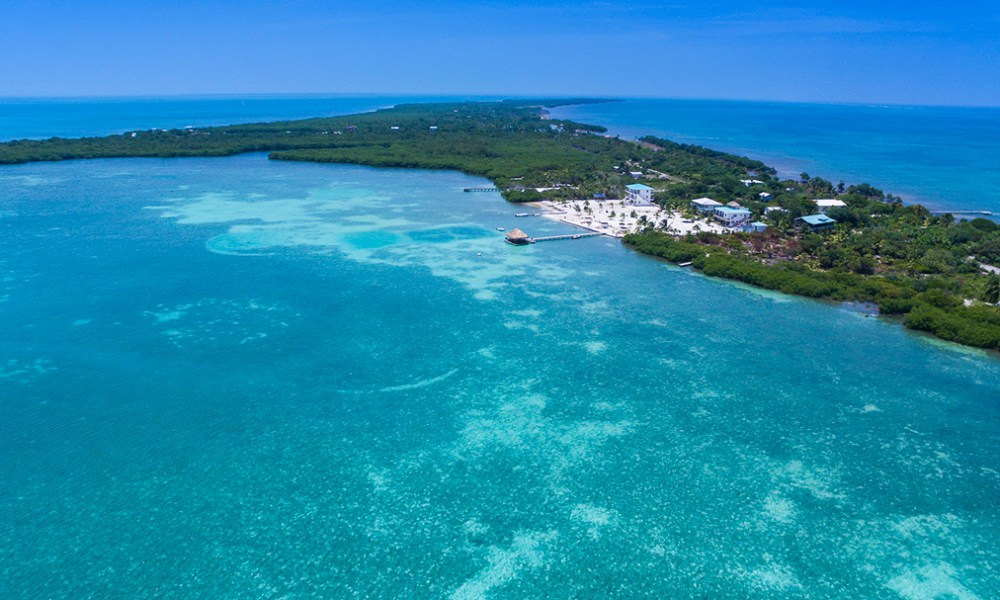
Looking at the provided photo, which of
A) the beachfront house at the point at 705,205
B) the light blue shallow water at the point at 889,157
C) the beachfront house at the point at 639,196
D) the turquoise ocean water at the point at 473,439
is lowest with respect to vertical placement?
the turquoise ocean water at the point at 473,439

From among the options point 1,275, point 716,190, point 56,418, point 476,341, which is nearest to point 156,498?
point 56,418

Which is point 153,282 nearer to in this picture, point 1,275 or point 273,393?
point 1,275

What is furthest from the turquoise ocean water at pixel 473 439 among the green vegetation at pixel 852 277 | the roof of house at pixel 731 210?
the roof of house at pixel 731 210

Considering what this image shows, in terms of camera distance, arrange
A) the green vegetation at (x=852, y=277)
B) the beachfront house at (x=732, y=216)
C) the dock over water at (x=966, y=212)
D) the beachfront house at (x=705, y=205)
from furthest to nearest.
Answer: the dock over water at (x=966, y=212)
the beachfront house at (x=705, y=205)
the beachfront house at (x=732, y=216)
the green vegetation at (x=852, y=277)

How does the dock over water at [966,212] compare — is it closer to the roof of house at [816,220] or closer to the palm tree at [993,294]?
the roof of house at [816,220]

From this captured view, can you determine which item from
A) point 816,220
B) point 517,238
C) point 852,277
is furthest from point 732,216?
point 517,238
